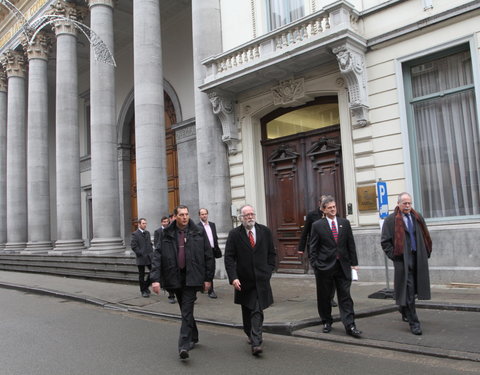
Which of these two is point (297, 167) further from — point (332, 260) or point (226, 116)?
point (332, 260)

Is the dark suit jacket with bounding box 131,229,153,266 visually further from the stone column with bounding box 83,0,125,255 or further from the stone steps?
the stone column with bounding box 83,0,125,255

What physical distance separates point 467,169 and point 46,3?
18.9 meters

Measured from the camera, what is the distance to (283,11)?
1350 cm

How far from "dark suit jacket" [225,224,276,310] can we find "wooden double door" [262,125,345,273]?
6.41 meters

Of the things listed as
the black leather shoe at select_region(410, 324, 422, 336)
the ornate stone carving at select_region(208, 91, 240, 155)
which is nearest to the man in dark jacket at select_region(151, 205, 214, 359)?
the black leather shoe at select_region(410, 324, 422, 336)

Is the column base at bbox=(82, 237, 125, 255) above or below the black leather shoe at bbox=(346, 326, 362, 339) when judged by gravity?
above

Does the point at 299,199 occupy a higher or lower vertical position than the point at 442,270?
higher

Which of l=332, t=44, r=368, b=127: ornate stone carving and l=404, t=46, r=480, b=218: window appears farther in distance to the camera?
l=332, t=44, r=368, b=127: ornate stone carving

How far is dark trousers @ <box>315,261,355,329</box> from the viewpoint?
6.39 meters

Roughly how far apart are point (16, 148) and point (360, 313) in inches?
876

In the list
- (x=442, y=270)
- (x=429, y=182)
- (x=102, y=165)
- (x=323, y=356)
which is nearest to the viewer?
(x=323, y=356)

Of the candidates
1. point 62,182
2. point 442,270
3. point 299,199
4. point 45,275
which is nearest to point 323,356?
point 442,270

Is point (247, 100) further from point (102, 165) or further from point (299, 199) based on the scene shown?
point (102, 165)

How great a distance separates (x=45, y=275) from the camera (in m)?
17.6
